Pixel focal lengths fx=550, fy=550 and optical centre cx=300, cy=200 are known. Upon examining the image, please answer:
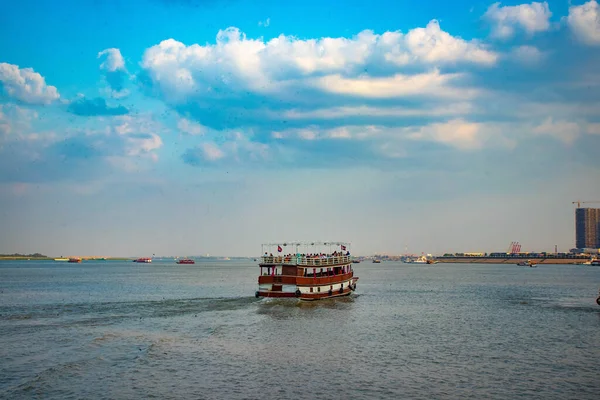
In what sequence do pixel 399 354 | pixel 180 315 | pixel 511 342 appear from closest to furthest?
pixel 399 354 < pixel 511 342 < pixel 180 315

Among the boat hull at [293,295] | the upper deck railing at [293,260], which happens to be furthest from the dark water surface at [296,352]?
the upper deck railing at [293,260]

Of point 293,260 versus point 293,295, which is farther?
point 293,260

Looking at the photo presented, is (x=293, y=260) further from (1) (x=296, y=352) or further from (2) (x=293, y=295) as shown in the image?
(1) (x=296, y=352)

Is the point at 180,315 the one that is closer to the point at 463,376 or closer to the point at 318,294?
the point at 318,294

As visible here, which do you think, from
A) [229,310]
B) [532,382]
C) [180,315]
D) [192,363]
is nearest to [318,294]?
[229,310]

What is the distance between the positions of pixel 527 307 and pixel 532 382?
4893 centimetres

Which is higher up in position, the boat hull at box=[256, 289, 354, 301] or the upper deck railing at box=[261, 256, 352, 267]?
the upper deck railing at box=[261, 256, 352, 267]

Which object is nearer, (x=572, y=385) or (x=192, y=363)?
(x=572, y=385)

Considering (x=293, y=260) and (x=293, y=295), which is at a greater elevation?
(x=293, y=260)

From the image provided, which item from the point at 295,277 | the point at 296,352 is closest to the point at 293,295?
the point at 295,277

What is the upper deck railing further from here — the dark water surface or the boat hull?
the dark water surface

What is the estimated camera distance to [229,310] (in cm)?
7306

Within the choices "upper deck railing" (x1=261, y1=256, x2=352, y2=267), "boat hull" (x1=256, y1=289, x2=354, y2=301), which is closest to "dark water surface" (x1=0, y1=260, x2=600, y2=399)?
"boat hull" (x1=256, y1=289, x2=354, y2=301)

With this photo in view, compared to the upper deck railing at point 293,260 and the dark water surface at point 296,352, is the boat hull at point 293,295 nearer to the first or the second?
the dark water surface at point 296,352
